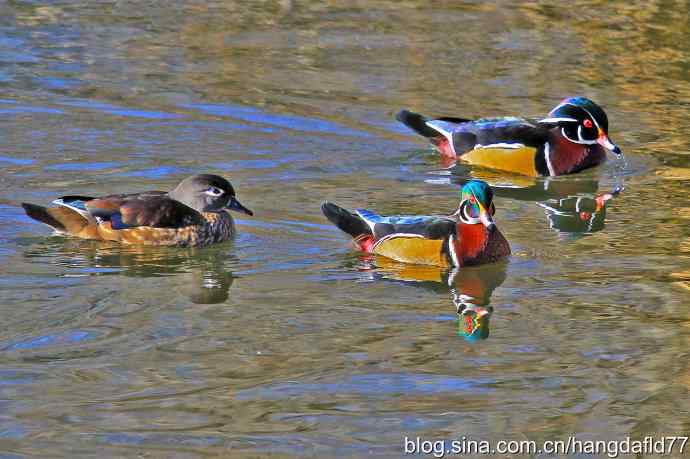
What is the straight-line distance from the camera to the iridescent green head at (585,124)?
14391 mm

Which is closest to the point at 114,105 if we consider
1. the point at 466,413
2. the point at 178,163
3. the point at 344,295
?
the point at 178,163

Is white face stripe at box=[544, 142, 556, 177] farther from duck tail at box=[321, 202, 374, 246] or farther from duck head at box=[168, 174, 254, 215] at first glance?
duck head at box=[168, 174, 254, 215]

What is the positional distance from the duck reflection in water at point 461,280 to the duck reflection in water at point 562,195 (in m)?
1.44

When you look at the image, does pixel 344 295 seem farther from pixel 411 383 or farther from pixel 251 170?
pixel 251 170

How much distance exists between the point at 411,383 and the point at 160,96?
829 cm

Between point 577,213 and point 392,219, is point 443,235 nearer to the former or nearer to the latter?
point 392,219

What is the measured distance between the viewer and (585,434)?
7871mm

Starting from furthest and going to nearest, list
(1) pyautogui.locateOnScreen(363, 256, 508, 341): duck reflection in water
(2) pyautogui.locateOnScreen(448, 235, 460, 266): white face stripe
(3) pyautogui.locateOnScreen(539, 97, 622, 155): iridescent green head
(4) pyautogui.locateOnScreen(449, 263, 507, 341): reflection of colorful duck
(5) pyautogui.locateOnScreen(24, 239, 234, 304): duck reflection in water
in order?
(3) pyautogui.locateOnScreen(539, 97, 622, 155): iridescent green head, (2) pyautogui.locateOnScreen(448, 235, 460, 266): white face stripe, (5) pyautogui.locateOnScreen(24, 239, 234, 304): duck reflection in water, (1) pyautogui.locateOnScreen(363, 256, 508, 341): duck reflection in water, (4) pyautogui.locateOnScreen(449, 263, 507, 341): reflection of colorful duck

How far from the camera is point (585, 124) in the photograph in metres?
14.5

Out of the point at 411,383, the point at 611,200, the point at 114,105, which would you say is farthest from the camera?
the point at 114,105

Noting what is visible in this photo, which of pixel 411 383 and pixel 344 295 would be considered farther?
pixel 344 295

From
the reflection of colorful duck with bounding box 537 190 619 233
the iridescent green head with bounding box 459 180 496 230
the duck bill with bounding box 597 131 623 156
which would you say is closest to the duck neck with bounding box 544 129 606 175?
the duck bill with bounding box 597 131 623 156

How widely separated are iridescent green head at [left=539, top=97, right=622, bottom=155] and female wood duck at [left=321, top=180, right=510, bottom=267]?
3513 mm

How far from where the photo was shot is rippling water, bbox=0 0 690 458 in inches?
319
